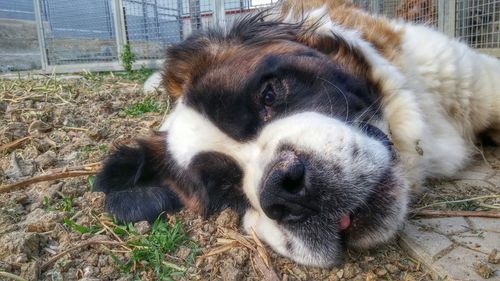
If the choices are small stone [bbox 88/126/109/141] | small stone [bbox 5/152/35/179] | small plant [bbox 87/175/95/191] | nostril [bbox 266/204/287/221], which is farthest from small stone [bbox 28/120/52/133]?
nostril [bbox 266/204/287/221]

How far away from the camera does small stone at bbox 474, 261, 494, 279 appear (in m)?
1.33

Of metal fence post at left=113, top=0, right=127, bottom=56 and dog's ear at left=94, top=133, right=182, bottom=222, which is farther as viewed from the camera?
metal fence post at left=113, top=0, right=127, bottom=56

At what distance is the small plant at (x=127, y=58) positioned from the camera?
6.58 m

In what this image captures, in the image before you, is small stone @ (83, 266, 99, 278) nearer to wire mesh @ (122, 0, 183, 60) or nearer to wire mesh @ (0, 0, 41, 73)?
wire mesh @ (122, 0, 183, 60)

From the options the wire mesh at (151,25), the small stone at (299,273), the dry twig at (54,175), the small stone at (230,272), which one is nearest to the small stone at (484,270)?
the small stone at (299,273)

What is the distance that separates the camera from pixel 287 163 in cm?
144

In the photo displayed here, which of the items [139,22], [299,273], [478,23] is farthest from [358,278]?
[139,22]

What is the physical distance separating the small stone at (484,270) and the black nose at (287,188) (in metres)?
0.50

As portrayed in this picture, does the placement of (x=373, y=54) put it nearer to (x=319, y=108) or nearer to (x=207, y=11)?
(x=319, y=108)

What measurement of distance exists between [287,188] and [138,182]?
1.08 meters

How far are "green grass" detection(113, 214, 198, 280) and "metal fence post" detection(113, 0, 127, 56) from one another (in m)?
5.63

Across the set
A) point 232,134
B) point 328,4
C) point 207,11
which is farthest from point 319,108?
point 207,11

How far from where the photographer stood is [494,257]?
1394 millimetres

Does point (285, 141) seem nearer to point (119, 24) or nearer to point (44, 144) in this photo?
point (44, 144)
